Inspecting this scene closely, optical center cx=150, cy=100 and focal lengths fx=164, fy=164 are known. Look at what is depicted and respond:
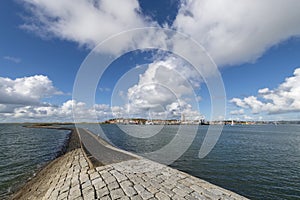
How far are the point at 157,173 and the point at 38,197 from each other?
622 cm

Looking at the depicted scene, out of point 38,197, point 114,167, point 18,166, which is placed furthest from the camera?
point 18,166

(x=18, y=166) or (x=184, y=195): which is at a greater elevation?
(x=184, y=195)

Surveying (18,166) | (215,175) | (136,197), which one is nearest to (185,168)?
(215,175)

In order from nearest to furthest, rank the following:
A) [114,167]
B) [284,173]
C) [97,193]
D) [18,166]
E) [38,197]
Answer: [97,193] < [38,197] < [114,167] < [284,173] < [18,166]

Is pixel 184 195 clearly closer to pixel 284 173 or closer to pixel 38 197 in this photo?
pixel 38 197

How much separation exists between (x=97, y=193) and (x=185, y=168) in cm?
957

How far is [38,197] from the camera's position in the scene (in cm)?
842

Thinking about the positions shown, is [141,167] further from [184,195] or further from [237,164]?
[237,164]

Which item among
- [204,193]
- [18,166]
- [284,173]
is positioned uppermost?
[204,193]

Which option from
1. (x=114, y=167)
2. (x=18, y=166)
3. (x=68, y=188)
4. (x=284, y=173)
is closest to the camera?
(x=68, y=188)

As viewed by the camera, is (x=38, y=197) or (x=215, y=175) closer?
(x=38, y=197)

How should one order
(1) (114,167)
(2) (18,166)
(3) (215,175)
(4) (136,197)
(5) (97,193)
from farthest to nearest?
1. (2) (18,166)
2. (3) (215,175)
3. (1) (114,167)
4. (5) (97,193)
5. (4) (136,197)

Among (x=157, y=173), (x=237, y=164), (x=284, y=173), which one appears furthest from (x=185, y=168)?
(x=284, y=173)

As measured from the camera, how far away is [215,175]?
1249 centimetres
